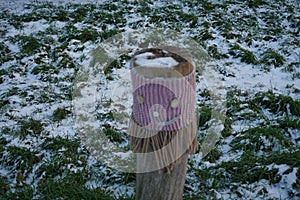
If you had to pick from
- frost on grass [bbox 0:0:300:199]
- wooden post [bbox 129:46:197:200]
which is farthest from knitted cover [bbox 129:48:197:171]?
frost on grass [bbox 0:0:300:199]

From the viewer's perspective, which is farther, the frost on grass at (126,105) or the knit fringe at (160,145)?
the frost on grass at (126,105)

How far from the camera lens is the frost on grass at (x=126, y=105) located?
319 cm

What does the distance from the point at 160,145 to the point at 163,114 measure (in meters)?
0.19

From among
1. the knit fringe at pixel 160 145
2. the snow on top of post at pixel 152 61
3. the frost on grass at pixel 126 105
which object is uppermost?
the snow on top of post at pixel 152 61

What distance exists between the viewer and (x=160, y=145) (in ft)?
5.80

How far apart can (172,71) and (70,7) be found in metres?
7.39

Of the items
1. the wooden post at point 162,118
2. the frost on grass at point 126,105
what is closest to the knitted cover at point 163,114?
the wooden post at point 162,118

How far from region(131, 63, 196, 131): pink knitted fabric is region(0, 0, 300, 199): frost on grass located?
58.1 inches

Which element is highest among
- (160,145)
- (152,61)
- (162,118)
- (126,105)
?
(152,61)

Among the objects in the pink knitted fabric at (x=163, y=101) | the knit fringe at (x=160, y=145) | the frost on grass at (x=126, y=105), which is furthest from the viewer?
the frost on grass at (x=126, y=105)

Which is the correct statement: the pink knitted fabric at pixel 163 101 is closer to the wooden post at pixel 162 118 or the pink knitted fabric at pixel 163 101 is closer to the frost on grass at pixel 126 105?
the wooden post at pixel 162 118

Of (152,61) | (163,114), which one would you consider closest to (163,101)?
(163,114)

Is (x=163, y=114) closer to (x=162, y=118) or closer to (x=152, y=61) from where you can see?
(x=162, y=118)

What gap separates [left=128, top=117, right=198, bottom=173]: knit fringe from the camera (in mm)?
1764
